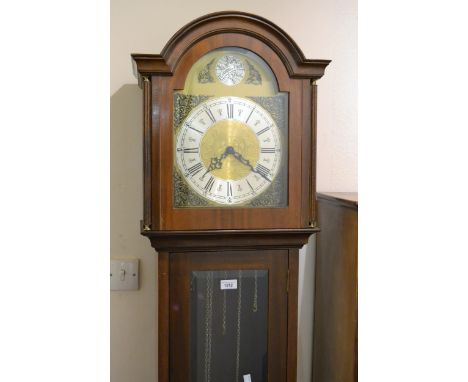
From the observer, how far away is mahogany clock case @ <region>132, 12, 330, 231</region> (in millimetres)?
1195

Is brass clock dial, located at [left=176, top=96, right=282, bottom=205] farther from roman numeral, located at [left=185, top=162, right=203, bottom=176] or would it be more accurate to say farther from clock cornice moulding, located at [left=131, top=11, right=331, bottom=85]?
clock cornice moulding, located at [left=131, top=11, right=331, bottom=85]

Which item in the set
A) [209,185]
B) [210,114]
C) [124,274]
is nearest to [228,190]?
[209,185]

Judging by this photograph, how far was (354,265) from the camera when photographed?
1286 millimetres

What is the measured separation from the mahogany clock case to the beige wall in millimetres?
389

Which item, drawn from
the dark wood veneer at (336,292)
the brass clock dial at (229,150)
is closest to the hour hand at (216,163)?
the brass clock dial at (229,150)

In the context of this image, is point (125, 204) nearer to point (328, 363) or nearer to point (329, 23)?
point (328, 363)

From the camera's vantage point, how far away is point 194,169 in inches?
48.5

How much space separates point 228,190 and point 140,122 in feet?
1.71

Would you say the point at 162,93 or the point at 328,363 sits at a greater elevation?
the point at 162,93

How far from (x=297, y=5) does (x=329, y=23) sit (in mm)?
136

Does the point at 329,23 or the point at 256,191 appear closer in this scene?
the point at 256,191
